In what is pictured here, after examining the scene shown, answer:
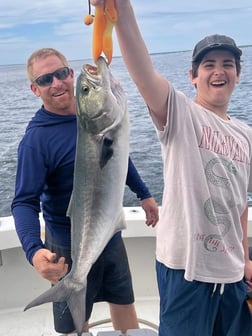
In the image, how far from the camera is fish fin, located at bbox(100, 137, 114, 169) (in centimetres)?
146

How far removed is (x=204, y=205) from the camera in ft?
5.84

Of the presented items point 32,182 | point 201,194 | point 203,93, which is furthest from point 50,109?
point 201,194

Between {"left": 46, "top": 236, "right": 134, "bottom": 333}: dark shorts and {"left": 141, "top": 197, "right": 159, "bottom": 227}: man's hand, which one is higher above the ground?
{"left": 141, "top": 197, "right": 159, "bottom": 227}: man's hand

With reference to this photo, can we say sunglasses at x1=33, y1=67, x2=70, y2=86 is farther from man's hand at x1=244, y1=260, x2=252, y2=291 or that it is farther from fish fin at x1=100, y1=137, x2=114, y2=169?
man's hand at x1=244, y1=260, x2=252, y2=291

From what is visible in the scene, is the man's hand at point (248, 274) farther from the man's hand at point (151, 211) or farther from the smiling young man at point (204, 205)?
the man's hand at point (151, 211)

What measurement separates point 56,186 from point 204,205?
82 cm

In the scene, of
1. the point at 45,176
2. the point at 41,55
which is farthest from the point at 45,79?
the point at 45,176

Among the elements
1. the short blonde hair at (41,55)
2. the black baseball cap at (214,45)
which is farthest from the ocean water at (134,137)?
the black baseball cap at (214,45)

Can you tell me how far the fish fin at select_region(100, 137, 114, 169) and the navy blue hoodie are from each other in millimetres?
607

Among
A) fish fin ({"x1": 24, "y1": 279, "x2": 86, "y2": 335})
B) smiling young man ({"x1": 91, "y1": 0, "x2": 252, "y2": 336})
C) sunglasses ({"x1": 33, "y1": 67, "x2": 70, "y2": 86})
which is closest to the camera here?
fish fin ({"x1": 24, "y1": 279, "x2": 86, "y2": 335})

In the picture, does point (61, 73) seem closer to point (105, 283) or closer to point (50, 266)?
point (50, 266)

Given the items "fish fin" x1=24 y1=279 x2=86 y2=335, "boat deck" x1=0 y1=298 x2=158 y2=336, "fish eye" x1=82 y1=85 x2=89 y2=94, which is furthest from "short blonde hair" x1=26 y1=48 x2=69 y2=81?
"boat deck" x1=0 y1=298 x2=158 y2=336

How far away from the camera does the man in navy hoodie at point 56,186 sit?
204 cm

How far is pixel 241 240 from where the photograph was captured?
6.28 feet
